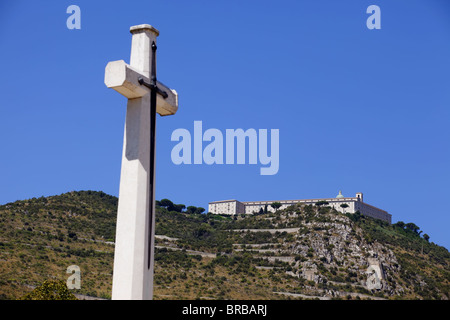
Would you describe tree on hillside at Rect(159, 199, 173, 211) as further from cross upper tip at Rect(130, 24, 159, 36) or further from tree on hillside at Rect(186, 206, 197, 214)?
cross upper tip at Rect(130, 24, 159, 36)

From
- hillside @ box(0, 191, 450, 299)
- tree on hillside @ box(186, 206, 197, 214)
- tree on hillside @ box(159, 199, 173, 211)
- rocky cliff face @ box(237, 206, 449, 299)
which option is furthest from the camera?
tree on hillside @ box(186, 206, 197, 214)

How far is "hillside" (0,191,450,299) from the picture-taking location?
58719 millimetres

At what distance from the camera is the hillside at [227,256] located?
58.7 m

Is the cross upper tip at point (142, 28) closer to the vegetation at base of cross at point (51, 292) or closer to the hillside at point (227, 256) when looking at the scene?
the vegetation at base of cross at point (51, 292)

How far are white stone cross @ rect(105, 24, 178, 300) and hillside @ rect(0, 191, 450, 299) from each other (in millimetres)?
35370

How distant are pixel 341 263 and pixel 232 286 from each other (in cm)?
2172

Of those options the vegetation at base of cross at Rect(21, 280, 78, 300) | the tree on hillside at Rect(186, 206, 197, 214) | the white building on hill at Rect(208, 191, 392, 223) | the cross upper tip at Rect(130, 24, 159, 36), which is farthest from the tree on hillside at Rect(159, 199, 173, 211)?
the cross upper tip at Rect(130, 24, 159, 36)

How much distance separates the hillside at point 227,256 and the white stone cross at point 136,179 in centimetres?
3537

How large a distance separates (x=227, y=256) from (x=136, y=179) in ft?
229

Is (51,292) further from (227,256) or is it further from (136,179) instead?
(227,256)
